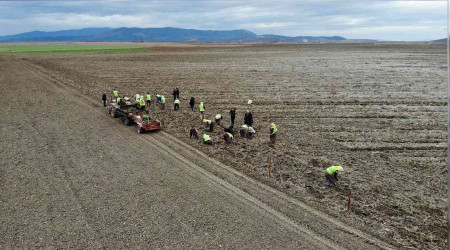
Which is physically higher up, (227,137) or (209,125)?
(209,125)

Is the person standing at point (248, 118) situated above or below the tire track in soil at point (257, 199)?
above

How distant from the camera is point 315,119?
2331 cm

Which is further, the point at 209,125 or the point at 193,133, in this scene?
the point at 209,125

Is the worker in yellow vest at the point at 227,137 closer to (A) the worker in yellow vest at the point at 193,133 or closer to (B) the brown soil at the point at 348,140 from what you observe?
(B) the brown soil at the point at 348,140

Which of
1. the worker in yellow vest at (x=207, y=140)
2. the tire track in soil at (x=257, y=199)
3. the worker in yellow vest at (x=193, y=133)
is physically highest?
the worker in yellow vest at (x=193, y=133)

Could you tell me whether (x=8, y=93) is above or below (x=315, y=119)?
above

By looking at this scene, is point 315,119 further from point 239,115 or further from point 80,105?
point 80,105

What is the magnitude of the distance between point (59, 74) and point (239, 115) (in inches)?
1286

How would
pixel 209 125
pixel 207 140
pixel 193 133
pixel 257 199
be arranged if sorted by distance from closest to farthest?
Result: pixel 257 199
pixel 207 140
pixel 193 133
pixel 209 125

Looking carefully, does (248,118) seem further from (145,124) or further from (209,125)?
(145,124)

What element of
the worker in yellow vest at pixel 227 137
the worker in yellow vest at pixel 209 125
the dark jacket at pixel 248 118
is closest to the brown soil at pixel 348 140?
the worker in yellow vest at pixel 209 125

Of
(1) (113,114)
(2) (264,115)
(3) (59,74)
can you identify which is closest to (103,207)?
(1) (113,114)

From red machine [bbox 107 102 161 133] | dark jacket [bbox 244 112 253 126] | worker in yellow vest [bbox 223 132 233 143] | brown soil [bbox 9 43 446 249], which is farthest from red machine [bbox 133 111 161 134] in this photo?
dark jacket [bbox 244 112 253 126]

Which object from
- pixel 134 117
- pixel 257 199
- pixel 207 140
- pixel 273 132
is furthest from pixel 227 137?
pixel 134 117
